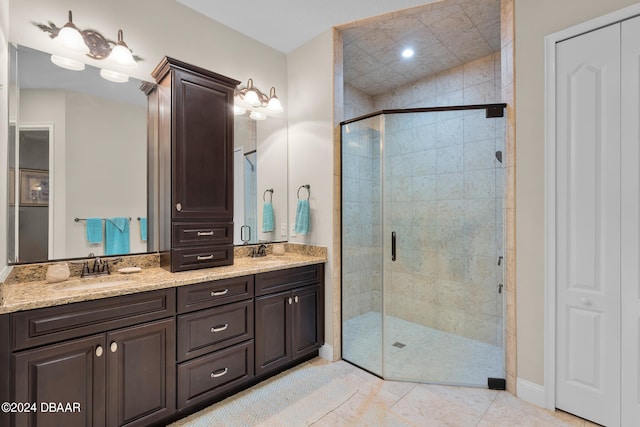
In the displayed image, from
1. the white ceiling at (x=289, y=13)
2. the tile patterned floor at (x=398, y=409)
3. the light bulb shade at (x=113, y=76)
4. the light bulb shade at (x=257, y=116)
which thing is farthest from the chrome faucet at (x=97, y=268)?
the white ceiling at (x=289, y=13)

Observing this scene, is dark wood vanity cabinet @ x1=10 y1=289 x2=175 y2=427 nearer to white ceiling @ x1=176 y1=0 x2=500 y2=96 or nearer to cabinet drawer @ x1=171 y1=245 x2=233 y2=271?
cabinet drawer @ x1=171 y1=245 x2=233 y2=271

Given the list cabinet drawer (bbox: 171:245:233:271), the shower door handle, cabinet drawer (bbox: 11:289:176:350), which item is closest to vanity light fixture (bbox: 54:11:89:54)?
cabinet drawer (bbox: 171:245:233:271)

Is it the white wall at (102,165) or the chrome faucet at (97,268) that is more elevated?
the white wall at (102,165)

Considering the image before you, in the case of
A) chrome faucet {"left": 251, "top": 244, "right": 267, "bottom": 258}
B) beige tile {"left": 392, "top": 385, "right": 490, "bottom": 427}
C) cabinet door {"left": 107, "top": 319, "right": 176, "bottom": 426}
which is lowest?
beige tile {"left": 392, "top": 385, "right": 490, "bottom": 427}

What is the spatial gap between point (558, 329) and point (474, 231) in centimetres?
101

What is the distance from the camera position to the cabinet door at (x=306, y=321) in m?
2.46

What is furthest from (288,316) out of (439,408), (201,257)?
(439,408)

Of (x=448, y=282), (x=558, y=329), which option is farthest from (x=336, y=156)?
(x=558, y=329)

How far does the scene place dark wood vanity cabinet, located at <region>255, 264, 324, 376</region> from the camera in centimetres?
222

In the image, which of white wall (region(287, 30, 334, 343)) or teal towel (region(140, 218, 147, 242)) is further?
white wall (region(287, 30, 334, 343))

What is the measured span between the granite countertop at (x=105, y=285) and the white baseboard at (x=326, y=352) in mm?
910

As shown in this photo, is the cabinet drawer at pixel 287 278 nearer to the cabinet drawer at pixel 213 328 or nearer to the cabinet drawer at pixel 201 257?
the cabinet drawer at pixel 213 328

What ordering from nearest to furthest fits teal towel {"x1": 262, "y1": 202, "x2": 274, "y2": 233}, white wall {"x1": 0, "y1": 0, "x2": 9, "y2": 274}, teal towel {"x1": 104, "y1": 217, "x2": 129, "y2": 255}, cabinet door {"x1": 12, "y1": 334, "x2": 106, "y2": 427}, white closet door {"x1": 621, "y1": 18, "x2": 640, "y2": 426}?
1. cabinet door {"x1": 12, "y1": 334, "x2": 106, "y2": 427}
2. white wall {"x1": 0, "y1": 0, "x2": 9, "y2": 274}
3. white closet door {"x1": 621, "y1": 18, "x2": 640, "y2": 426}
4. teal towel {"x1": 104, "y1": 217, "x2": 129, "y2": 255}
5. teal towel {"x1": 262, "y1": 202, "x2": 274, "y2": 233}

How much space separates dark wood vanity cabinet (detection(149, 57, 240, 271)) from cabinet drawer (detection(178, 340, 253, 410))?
0.63 m
